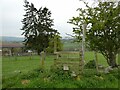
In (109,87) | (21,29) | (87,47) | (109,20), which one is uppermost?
(21,29)

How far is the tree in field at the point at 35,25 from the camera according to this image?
181ft

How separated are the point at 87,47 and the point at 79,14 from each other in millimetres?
2286

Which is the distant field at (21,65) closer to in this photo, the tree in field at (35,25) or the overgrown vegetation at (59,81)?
the overgrown vegetation at (59,81)

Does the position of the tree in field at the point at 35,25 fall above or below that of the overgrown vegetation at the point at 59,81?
above

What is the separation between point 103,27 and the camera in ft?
52.2

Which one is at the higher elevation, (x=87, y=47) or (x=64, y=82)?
(x=87, y=47)

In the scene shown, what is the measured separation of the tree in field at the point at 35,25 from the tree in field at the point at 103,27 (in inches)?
1488

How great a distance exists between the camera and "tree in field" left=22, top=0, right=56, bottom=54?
5522 centimetres

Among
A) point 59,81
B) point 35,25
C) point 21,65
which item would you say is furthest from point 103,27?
point 35,25

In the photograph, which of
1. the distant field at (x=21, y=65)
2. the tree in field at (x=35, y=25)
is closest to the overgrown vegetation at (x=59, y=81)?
the distant field at (x=21, y=65)

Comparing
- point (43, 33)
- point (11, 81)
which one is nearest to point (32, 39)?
point (43, 33)

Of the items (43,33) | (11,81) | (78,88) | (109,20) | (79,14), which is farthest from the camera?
(43,33)

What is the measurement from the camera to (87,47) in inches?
686

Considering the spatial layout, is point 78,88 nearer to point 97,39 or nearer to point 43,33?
point 97,39
